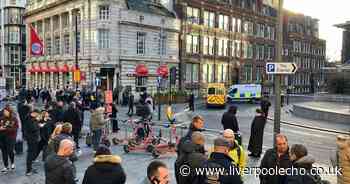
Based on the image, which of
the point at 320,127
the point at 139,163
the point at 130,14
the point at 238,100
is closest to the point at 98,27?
the point at 130,14

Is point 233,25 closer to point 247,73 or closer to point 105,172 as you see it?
point 247,73

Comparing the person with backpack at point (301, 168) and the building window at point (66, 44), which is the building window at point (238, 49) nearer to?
the building window at point (66, 44)

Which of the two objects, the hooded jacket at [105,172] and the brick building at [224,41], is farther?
the brick building at [224,41]

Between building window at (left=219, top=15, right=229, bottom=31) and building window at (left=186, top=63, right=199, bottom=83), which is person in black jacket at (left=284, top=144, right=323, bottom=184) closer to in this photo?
building window at (left=186, top=63, right=199, bottom=83)

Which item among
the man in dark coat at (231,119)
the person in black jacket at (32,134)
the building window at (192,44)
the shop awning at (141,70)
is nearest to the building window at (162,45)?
the shop awning at (141,70)

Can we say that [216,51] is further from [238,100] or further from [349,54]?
[349,54]

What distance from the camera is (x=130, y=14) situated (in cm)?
3934

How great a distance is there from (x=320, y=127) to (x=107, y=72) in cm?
2414

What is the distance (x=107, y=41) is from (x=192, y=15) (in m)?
14.7

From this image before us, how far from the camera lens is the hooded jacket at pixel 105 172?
4898 mm

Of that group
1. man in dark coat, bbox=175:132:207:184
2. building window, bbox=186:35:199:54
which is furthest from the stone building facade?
man in dark coat, bbox=175:132:207:184

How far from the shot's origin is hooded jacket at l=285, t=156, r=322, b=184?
15.5ft

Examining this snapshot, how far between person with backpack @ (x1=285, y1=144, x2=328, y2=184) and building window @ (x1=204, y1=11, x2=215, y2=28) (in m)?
46.8

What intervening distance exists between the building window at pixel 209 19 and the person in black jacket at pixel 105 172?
155 ft
